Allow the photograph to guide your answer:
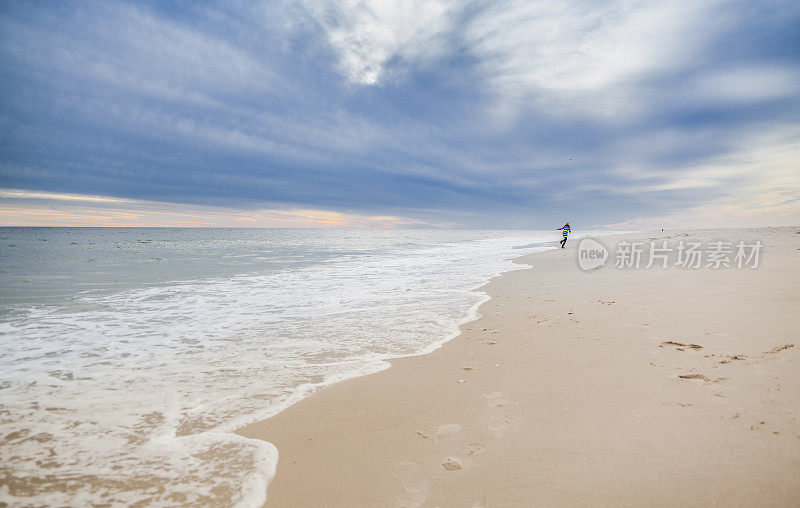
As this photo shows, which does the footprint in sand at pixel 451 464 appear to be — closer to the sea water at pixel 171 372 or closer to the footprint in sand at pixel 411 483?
the footprint in sand at pixel 411 483

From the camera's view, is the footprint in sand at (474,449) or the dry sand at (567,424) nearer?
the dry sand at (567,424)

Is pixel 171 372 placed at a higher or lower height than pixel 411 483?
lower

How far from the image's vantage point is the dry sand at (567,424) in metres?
2.25

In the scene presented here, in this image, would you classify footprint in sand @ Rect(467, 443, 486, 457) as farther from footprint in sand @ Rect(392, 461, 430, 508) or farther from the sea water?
the sea water

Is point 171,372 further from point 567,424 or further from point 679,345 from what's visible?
point 679,345

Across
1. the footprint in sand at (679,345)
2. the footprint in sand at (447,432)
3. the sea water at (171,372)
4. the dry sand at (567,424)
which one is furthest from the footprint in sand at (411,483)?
the footprint in sand at (679,345)

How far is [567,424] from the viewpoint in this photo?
2.96m

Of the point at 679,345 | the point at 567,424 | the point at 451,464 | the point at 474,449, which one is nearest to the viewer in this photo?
the point at 451,464

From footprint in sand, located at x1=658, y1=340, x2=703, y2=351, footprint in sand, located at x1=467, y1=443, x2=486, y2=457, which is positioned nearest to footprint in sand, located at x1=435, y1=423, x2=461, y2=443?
Answer: footprint in sand, located at x1=467, y1=443, x2=486, y2=457

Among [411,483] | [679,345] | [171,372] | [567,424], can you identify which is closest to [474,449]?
[411,483]

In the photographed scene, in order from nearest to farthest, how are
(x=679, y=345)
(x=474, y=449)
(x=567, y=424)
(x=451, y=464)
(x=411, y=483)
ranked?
(x=411, y=483) < (x=451, y=464) < (x=474, y=449) < (x=567, y=424) < (x=679, y=345)

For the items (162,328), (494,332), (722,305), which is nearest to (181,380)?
(162,328)

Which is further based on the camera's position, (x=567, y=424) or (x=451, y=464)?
(x=567, y=424)

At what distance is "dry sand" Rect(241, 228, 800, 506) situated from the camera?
2.25 meters
